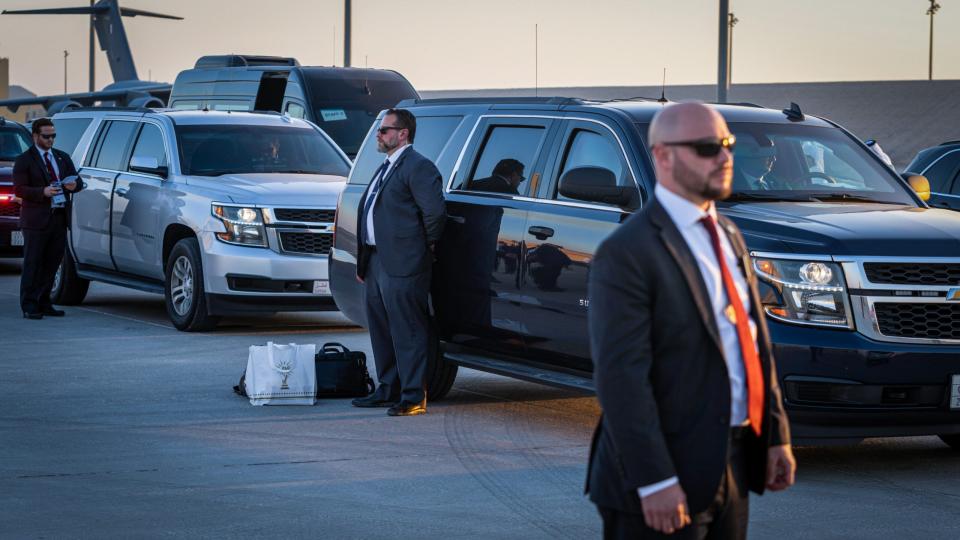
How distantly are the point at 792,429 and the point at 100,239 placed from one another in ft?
33.1

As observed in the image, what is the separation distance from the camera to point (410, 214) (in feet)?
33.4

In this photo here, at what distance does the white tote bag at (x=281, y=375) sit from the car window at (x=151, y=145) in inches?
A: 219

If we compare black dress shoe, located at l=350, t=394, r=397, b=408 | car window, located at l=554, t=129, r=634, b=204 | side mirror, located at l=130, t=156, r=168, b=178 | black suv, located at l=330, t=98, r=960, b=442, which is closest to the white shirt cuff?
black suv, located at l=330, t=98, r=960, b=442

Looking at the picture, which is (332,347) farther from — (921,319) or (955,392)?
(955,392)

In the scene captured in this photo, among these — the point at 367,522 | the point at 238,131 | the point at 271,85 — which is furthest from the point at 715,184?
the point at 271,85

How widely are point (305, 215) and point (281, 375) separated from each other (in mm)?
4173

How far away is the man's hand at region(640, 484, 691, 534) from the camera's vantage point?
13.2 ft

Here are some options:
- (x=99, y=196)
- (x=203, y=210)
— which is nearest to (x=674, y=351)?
(x=203, y=210)

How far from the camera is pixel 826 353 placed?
322 inches

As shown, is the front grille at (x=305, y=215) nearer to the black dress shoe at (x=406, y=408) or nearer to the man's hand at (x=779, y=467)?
the black dress shoe at (x=406, y=408)

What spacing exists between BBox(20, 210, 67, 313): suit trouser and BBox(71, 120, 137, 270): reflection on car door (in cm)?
66

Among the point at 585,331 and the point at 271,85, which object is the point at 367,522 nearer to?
the point at 585,331

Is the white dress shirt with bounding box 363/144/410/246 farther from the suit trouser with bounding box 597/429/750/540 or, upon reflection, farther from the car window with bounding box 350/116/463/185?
the suit trouser with bounding box 597/429/750/540

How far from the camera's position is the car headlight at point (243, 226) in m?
14.8
